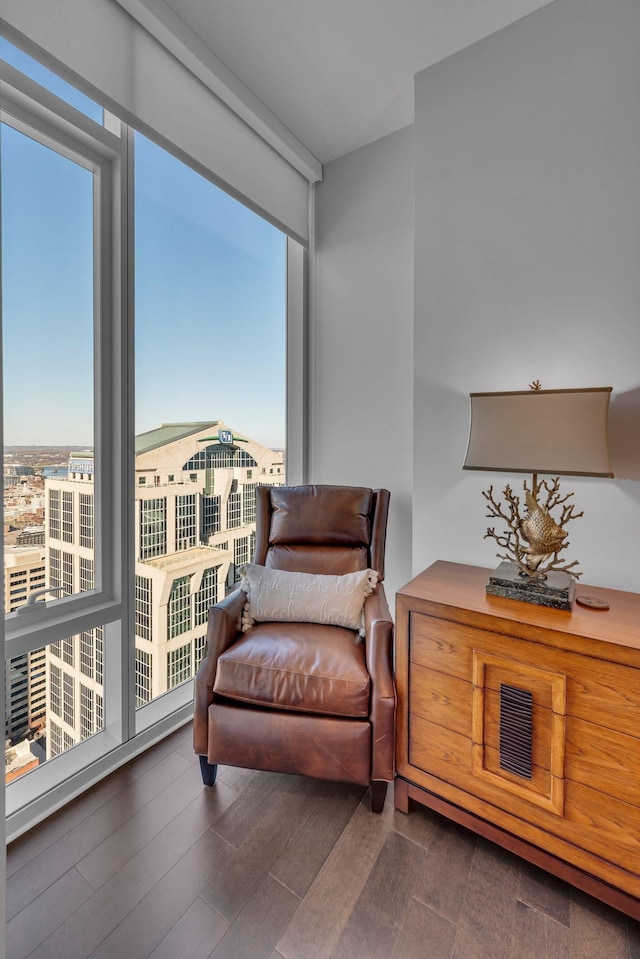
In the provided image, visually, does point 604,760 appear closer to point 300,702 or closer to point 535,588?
point 535,588

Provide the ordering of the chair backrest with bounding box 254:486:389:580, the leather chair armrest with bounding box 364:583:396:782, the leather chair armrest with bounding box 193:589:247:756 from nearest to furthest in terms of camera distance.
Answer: the leather chair armrest with bounding box 364:583:396:782, the leather chair armrest with bounding box 193:589:247:756, the chair backrest with bounding box 254:486:389:580

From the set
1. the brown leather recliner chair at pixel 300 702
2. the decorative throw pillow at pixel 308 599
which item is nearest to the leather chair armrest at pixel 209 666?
the brown leather recliner chair at pixel 300 702

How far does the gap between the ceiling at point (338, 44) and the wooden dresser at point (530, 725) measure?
224 centimetres

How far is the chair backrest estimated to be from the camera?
2053mm

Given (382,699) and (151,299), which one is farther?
(151,299)

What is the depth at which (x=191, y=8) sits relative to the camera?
66.8 inches

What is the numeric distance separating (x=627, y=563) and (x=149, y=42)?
2703 mm

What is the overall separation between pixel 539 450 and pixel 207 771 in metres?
1.61

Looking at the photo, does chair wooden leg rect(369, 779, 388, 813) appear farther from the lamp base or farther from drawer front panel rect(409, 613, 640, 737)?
the lamp base

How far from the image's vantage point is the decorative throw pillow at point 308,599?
174 centimetres

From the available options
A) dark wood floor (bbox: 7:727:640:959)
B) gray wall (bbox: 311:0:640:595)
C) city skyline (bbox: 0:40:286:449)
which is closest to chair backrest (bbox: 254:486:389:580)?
gray wall (bbox: 311:0:640:595)

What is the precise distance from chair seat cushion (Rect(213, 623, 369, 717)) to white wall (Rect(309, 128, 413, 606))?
3.22ft

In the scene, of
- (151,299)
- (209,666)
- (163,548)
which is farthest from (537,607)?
(151,299)

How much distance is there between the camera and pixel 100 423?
5.63ft
